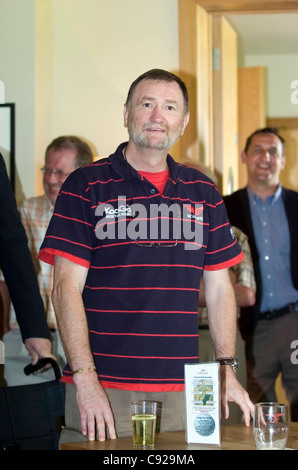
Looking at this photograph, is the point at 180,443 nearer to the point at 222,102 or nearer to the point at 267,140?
the point at 267,140

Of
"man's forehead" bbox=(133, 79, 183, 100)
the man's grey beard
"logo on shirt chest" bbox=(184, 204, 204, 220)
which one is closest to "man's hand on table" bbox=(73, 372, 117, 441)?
"logo on shirt chest" bbox=(184, 204, 204, 220)

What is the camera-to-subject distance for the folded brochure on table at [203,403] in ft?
5.41

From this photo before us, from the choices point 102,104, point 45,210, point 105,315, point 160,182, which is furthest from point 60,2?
point 105,315

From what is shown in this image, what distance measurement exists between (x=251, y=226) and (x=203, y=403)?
99.2 inches

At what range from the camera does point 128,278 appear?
79.0 inches

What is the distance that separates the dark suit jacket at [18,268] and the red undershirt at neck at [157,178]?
46 cm

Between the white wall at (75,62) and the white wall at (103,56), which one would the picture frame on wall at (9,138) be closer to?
the white wall at (75,62)

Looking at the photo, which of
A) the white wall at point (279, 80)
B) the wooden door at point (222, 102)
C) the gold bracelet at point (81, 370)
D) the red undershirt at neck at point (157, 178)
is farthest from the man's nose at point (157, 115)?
the white wall at point (279, 80)

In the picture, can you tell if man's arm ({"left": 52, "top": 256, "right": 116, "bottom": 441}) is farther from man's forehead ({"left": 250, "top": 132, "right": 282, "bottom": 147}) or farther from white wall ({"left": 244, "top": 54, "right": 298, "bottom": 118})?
white wall ({"left": 244, "top": 54, "right": 298, "bottom": 118})

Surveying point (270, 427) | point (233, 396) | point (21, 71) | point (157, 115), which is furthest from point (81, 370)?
point (21, 71)

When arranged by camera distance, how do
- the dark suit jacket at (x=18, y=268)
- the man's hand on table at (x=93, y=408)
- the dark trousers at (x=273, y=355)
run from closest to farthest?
the man's hand on table at (x=93, y=408), the dark suit jacket at (x=18, y=268), the dark trousers at (x=273, y=355)

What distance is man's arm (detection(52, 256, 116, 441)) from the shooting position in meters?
1.80

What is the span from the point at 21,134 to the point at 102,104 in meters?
0.49

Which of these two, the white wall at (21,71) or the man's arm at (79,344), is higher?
the white wall at (21,71)
